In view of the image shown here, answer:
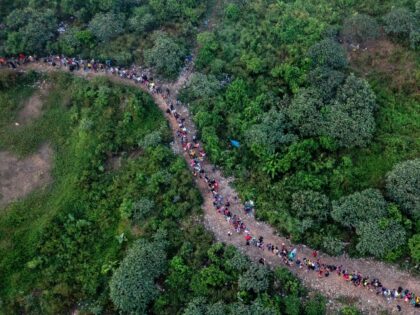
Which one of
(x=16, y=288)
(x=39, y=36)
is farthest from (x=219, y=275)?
(x=39, y=36)

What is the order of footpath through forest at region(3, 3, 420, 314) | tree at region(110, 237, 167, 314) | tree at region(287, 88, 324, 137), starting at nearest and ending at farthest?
1. footpath through forest at region(3, 3, 420, 314)
2. tree at region(110, 237, 167, 314)
3. tree at region(287, 88, 324, 137)

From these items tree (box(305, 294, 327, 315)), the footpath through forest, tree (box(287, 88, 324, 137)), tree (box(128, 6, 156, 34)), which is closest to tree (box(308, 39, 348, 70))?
tree (box(287, 88, 324, 137))

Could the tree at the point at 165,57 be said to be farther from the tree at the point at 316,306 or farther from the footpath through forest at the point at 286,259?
the tree at the point at 316,306

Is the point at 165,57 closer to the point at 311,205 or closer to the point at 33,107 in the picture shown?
the point at 33,107

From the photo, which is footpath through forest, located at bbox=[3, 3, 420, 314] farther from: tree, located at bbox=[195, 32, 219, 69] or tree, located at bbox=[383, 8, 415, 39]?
tree, located at bbox=[383, 8, 415, 39]

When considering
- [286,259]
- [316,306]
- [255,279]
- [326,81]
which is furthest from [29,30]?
[316,306]
